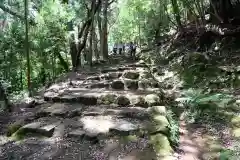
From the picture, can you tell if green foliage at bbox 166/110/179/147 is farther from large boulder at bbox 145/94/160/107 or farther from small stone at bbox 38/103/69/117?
small stone at bbox 38/103/69/117

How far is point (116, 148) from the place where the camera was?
207 inches

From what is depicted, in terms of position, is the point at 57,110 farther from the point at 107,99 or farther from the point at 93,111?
the point at 107,99

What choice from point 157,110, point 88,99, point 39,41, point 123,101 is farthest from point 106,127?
point 39,41

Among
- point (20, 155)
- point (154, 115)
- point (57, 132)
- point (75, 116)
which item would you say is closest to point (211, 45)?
point (154, 115)

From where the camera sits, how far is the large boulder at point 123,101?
7.59 metres

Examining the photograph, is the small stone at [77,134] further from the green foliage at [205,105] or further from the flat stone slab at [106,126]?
the green foliage at [205,105]

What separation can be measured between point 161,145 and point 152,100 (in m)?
2.37

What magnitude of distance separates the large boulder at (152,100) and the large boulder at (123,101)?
464 mm

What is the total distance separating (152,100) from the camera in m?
7.55

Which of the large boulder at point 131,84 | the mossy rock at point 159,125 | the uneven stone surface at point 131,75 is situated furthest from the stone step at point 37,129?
the uneven stone surface at point 131,75

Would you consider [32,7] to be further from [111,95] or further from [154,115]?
[154,115]

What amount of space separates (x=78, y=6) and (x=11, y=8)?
3.98m

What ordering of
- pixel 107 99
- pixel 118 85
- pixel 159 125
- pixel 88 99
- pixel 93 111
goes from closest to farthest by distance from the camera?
pixel 159 125
pixel 93 111
pixel 107 99
pixel 88 99
pixel 118 85

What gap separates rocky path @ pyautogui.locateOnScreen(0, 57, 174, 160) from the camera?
202 inches
